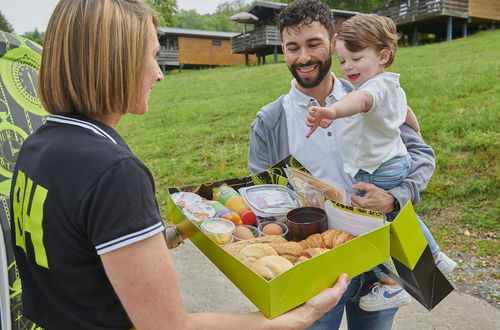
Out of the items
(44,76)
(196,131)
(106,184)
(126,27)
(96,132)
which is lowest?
(196,131)

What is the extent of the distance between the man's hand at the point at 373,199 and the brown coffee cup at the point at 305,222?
233 millimetres

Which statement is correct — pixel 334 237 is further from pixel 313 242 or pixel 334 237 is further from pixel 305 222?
pixel 305 222

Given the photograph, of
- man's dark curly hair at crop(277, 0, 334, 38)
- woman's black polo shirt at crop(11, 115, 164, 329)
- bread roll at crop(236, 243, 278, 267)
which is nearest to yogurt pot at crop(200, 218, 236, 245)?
bread roll at crop(236, 243, 278, 267)

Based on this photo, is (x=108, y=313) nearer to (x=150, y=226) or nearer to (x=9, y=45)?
(x=150, y=226)

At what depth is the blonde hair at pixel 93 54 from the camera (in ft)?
3.87

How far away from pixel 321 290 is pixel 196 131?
6783mm

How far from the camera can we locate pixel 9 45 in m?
1.92

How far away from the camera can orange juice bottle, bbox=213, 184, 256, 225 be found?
1.90m

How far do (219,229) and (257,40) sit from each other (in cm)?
2610

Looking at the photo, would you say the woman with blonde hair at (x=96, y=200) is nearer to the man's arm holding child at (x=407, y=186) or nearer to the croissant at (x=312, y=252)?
the croissant at (x=312, y=252)

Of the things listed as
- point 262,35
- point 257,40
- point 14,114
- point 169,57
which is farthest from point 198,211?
point 169,57

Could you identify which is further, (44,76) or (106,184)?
(44,76)

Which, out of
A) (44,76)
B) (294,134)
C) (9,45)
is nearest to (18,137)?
(9,45)

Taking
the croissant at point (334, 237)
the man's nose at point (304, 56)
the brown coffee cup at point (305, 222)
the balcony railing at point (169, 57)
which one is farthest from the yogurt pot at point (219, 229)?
the balcony railing at point (169, 57)
